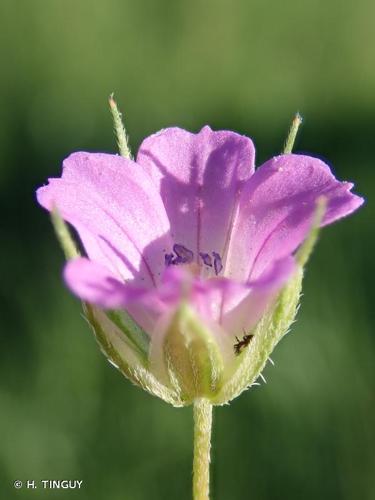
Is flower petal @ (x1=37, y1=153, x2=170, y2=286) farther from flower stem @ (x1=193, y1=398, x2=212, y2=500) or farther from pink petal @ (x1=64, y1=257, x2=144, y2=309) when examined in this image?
flower stem @ (x1=193, y1=398, x2=212, y2=500)

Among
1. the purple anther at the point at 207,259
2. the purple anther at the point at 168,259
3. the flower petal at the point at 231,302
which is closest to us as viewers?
the flower petal at the point at 231,302

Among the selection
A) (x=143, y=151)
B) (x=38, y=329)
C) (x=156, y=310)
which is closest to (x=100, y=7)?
(x=38, y=329)

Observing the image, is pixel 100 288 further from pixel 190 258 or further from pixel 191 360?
pixel 190 258

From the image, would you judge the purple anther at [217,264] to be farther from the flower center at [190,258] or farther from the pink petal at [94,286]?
the pink petal at [94,286]

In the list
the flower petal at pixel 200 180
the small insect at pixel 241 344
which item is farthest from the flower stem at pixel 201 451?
the flower petal at pixel 200 180

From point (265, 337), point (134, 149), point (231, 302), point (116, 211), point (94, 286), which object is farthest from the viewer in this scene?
point (134, 149)

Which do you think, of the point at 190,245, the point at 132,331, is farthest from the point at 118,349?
the point at 190,245

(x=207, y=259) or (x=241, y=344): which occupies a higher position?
(x=207, y=259)

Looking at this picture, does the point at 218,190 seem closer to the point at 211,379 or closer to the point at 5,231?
the point at 211,379
